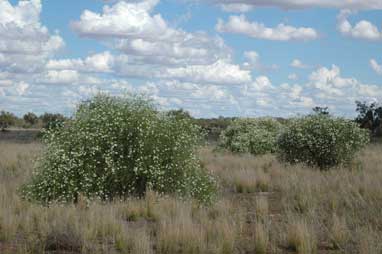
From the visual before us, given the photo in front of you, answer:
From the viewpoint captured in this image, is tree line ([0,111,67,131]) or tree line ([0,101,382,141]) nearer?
tree line ([0,101,382,141])

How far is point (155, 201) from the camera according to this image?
41.7 feet

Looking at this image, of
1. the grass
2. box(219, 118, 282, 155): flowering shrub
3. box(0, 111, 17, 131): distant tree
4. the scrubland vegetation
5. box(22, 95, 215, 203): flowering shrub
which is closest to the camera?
the grass

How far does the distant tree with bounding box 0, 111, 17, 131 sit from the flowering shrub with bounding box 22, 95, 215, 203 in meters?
61.7

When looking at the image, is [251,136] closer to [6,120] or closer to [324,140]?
[324,140]

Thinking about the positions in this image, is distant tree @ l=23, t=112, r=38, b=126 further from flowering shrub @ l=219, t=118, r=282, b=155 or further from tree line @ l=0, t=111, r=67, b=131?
flowering shrub @ l=219, t=118, r=282, b=155

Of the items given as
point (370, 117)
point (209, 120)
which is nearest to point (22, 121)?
point (209, 120)

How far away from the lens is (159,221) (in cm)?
1137

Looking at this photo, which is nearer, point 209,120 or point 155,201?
point 155,201

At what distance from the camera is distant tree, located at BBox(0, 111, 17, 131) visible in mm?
73806

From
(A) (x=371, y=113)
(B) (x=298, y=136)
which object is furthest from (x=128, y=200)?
(A) (x=371, y=113)

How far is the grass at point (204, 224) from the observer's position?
9289 millimetres

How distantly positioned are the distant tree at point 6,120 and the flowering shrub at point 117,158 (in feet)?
202

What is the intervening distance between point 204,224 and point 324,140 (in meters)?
13.2

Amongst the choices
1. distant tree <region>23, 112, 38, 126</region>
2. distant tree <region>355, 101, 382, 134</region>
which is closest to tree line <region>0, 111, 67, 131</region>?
distant tree <region>23, 112, 38, 126</region>
